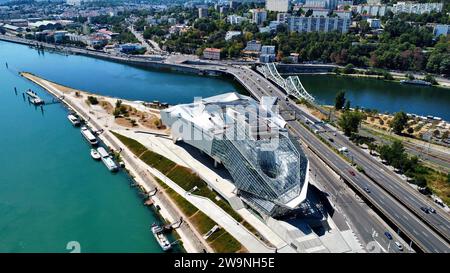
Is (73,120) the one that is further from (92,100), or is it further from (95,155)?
(95,155)

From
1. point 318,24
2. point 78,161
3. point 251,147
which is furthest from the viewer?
point 318,24

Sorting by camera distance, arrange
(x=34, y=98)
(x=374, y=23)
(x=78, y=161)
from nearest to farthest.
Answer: (x=78, y=161) < (x=34, y=98) < (x=374, y=23)

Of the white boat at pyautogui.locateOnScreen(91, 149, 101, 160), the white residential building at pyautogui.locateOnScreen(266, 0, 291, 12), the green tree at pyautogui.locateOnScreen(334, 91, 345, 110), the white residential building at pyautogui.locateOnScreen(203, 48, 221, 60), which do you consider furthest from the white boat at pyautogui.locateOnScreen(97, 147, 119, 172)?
the white residential building at pyautogui.locateOnScreen(266, 0, 291, 12)

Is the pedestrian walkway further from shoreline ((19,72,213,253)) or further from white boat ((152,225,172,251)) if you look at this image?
white boat ((152,225,172,251))

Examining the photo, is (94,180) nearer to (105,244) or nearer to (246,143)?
(105,244)

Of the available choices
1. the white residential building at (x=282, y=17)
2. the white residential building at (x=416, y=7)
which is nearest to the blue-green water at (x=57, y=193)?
the white residential building at (x=282, y=17)

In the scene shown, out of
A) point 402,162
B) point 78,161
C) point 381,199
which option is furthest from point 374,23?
point 78,161
